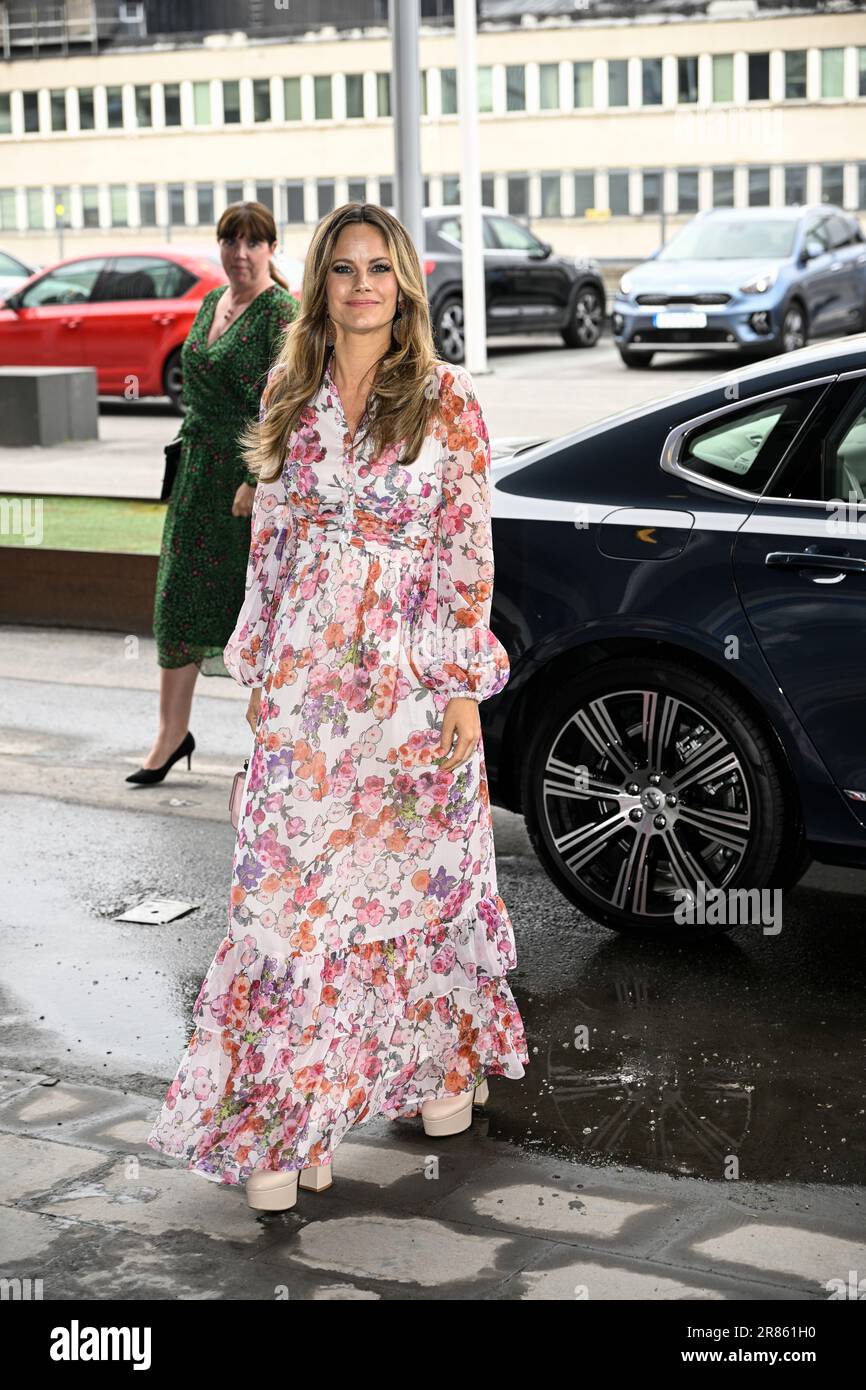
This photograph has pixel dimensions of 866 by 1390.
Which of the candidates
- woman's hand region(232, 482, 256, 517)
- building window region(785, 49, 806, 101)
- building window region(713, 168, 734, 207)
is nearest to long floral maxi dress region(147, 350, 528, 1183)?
woman's hand region(232, 482, 256, 517)

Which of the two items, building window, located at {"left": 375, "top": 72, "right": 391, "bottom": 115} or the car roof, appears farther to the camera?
building window, located at {"left": 375, "top": 72, "right": 391, "bottom": 115}

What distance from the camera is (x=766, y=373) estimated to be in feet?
16.9

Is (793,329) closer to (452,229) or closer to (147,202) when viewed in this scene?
(452,229)

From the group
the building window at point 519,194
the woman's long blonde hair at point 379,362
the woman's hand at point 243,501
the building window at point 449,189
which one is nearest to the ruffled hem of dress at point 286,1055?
the woman's long blonde hair at point 379,362

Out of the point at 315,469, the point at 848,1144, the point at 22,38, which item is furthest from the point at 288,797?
the point at 22,38

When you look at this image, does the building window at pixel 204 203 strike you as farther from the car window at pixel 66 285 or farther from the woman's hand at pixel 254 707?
the woman's hand at pixel 254 707

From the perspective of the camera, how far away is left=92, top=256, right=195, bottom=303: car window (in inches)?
750

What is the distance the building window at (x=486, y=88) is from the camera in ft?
226

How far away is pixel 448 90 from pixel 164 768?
2609 inches

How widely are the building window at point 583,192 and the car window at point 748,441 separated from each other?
64.6 metres

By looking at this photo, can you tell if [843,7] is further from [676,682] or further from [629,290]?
[676,682]

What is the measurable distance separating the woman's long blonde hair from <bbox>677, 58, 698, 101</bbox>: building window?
2615 inches

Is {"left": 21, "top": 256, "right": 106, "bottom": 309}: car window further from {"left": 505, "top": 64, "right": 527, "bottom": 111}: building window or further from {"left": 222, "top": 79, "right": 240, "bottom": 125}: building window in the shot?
{"left": 222, "top": 79, "right": 240, "bottom": 125}: building window
